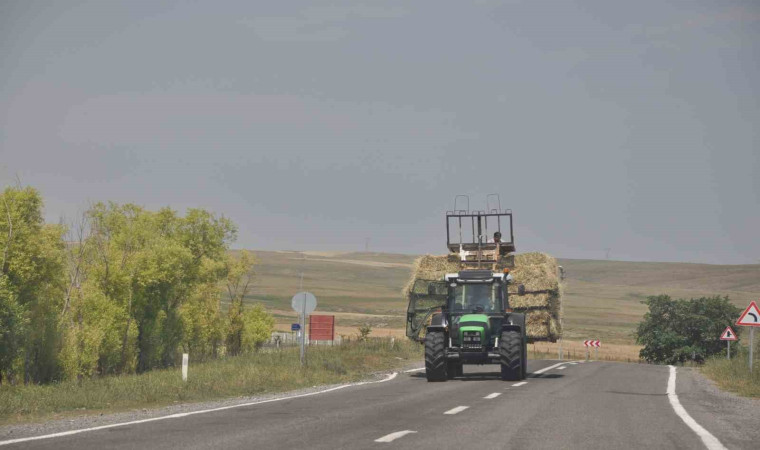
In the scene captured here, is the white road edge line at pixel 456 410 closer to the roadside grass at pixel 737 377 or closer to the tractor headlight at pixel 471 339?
the tractor headlight at pixel 471 339

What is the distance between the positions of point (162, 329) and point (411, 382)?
55446 mm

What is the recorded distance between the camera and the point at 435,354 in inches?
944

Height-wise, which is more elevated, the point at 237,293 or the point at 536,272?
the point at 237,293

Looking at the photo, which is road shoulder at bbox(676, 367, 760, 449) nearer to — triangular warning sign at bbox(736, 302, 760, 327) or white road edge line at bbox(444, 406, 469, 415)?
triangular warning sign at bbox(736, 302, 760, 327)

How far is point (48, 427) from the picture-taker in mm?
12992

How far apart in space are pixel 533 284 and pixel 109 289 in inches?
1954

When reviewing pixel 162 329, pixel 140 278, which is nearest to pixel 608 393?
pixel 140 278

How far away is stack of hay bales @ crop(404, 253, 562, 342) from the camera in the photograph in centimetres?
2946

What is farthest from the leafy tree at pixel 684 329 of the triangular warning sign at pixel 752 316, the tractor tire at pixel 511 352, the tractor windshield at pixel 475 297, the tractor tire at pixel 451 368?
the tractor tire at pixel 511 352

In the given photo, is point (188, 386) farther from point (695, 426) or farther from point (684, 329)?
point (684, 329)

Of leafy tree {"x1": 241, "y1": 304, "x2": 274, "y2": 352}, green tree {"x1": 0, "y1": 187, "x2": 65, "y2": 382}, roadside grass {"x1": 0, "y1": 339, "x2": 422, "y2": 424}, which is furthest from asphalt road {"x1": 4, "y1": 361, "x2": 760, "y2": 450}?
leafy tree {"x1": 241, "y1": 304, "x2": 274, "y2": 352}

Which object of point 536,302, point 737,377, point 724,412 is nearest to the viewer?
point 724,412

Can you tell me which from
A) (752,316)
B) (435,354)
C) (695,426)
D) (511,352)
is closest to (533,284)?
(511,352)

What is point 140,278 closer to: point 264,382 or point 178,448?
point 264,382
